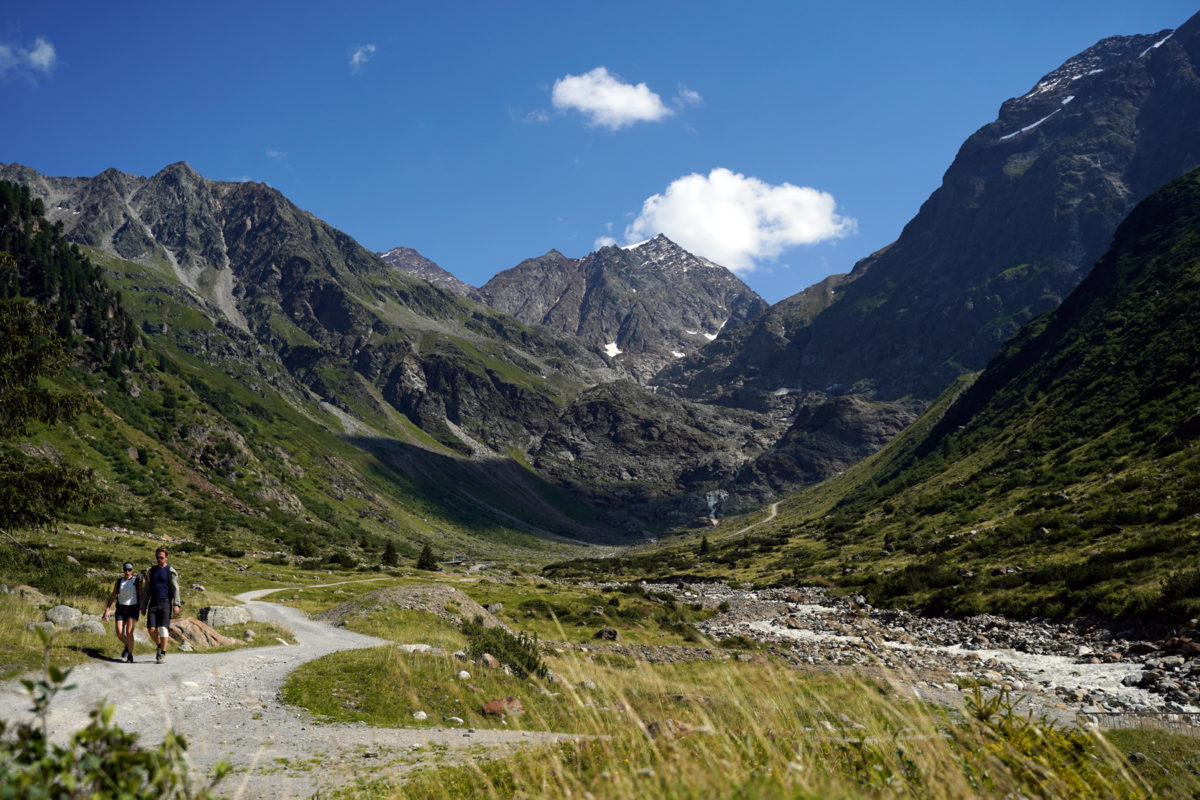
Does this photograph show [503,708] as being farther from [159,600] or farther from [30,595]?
[30,595]

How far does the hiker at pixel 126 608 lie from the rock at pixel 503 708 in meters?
10.6

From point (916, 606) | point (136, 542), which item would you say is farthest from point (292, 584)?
point (916, 606)

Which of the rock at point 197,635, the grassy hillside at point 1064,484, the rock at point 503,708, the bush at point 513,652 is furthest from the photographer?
the grassy hillside at point 1064,484

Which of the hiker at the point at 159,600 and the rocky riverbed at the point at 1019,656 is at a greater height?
the hiker at the point at 159,600

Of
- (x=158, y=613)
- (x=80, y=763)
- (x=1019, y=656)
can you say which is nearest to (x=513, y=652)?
(x=158, y=613)

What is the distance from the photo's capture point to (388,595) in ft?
118

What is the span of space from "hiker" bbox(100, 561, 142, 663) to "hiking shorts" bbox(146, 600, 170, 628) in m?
0.37

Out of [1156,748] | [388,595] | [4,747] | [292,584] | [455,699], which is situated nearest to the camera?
[4,747]

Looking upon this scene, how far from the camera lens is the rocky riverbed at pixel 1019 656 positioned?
19125 millimetres

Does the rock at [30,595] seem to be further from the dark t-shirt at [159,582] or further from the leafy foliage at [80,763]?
the leafy foliage at [80,763]

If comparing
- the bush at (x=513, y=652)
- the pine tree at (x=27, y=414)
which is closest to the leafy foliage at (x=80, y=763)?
the bush at (x=513, y=652)

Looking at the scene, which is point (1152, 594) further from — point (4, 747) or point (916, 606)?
point (4, 747)

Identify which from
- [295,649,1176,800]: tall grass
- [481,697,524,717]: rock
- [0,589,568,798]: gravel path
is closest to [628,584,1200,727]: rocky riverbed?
[295,649,1176,800]: tall grass

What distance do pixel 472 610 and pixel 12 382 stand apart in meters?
25.2
